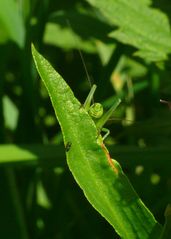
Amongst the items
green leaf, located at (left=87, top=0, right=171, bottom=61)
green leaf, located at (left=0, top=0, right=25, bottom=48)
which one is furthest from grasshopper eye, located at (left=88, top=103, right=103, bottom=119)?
green leaf, located at (left=0, top=0, right=25, bottom=48)

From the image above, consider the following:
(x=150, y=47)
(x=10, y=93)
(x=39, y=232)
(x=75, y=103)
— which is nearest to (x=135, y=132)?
(x=150, y=47)

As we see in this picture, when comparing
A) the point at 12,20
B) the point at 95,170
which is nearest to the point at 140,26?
the point at 12,20

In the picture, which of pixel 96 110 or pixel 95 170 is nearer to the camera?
pixel 95 170

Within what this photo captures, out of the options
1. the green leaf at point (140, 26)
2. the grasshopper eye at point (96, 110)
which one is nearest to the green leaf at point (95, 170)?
the grasshopper eye at point (96, 110)

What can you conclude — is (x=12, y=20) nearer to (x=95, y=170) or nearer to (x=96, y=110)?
(x=96, y=110)

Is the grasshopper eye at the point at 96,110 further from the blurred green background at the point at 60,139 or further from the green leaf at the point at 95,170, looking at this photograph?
the green leaf at the point at 95,170

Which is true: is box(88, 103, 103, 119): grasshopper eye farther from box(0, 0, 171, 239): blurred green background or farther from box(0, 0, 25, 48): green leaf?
box(0, 0, 25, 48): green leaf
